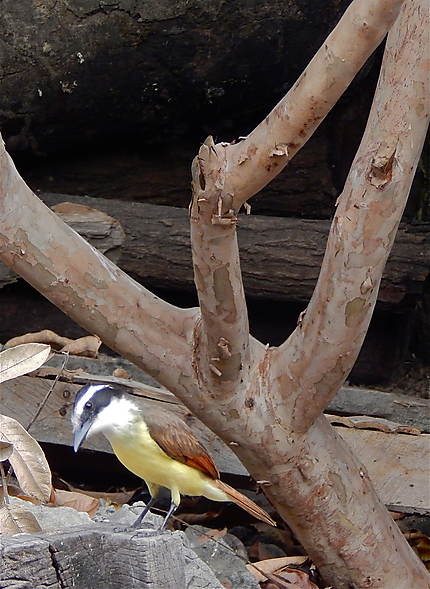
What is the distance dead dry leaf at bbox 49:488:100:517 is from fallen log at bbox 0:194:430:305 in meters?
1.29

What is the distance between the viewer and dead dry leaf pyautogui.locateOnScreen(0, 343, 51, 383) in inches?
92.7

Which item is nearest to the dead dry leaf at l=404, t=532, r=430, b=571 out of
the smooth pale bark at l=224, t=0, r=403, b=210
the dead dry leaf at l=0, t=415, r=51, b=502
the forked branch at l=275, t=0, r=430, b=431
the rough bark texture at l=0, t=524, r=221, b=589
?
the forked branch at l=275, t=0, r=430, b=431

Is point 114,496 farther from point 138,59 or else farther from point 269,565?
point 138,59

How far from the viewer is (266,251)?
4117 millimetres

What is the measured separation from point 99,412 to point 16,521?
39 cm

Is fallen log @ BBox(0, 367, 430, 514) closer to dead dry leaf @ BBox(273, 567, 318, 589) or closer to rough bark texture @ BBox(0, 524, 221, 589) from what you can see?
dead dry leaf @ BBox(273, 567, 318, 589)

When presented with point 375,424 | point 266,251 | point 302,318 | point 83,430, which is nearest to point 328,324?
point 302,318

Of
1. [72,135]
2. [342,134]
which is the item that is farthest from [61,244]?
[342,134]

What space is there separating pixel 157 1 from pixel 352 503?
2.31 meters

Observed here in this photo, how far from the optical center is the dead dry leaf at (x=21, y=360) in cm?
236

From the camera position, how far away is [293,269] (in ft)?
13.5

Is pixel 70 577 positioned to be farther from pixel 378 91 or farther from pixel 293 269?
pixel 293 269

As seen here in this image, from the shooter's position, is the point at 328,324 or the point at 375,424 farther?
the point at 375,424

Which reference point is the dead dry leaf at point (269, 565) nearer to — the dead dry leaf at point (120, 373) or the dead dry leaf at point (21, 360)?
the dead dry leaf at point (120, 373)
